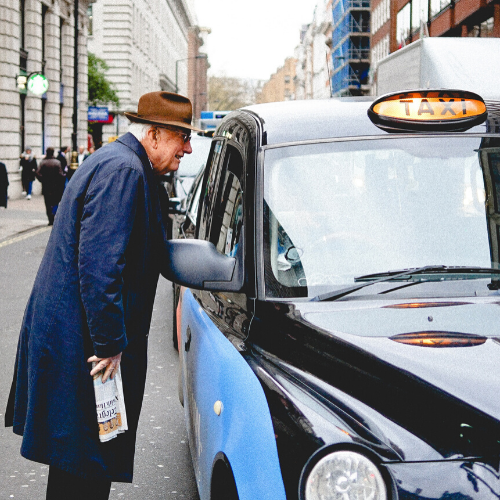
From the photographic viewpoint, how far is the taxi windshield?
9.21 feet

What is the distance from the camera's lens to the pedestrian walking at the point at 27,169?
2758cm

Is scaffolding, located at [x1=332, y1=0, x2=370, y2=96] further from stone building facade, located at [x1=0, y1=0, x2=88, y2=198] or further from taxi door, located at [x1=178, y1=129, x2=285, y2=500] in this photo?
taxi door, located at [x1=178, y1=129, x2=285, y2=500]

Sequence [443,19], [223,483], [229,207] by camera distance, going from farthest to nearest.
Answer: [443,19]
[229,207]
[223,483]

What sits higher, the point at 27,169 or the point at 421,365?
the point at 27,169

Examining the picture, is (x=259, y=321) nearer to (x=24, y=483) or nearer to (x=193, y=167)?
(x=24, y=483)

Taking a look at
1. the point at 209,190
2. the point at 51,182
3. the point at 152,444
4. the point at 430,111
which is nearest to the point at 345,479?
the point at 430,111

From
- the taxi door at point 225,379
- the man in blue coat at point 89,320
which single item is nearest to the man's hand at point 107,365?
the man in blue coat at point 89,320

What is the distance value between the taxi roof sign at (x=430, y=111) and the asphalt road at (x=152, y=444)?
1.77 meters

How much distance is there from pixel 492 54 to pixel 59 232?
21.5 ft

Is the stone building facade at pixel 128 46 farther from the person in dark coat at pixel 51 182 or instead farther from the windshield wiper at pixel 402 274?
the windshield wiper at pixel 402 274

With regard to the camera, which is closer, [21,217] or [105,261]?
[105,261]

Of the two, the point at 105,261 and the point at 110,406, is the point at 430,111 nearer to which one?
the point at 105,261

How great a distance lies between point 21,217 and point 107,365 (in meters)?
19.6

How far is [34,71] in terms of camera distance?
102 feet
